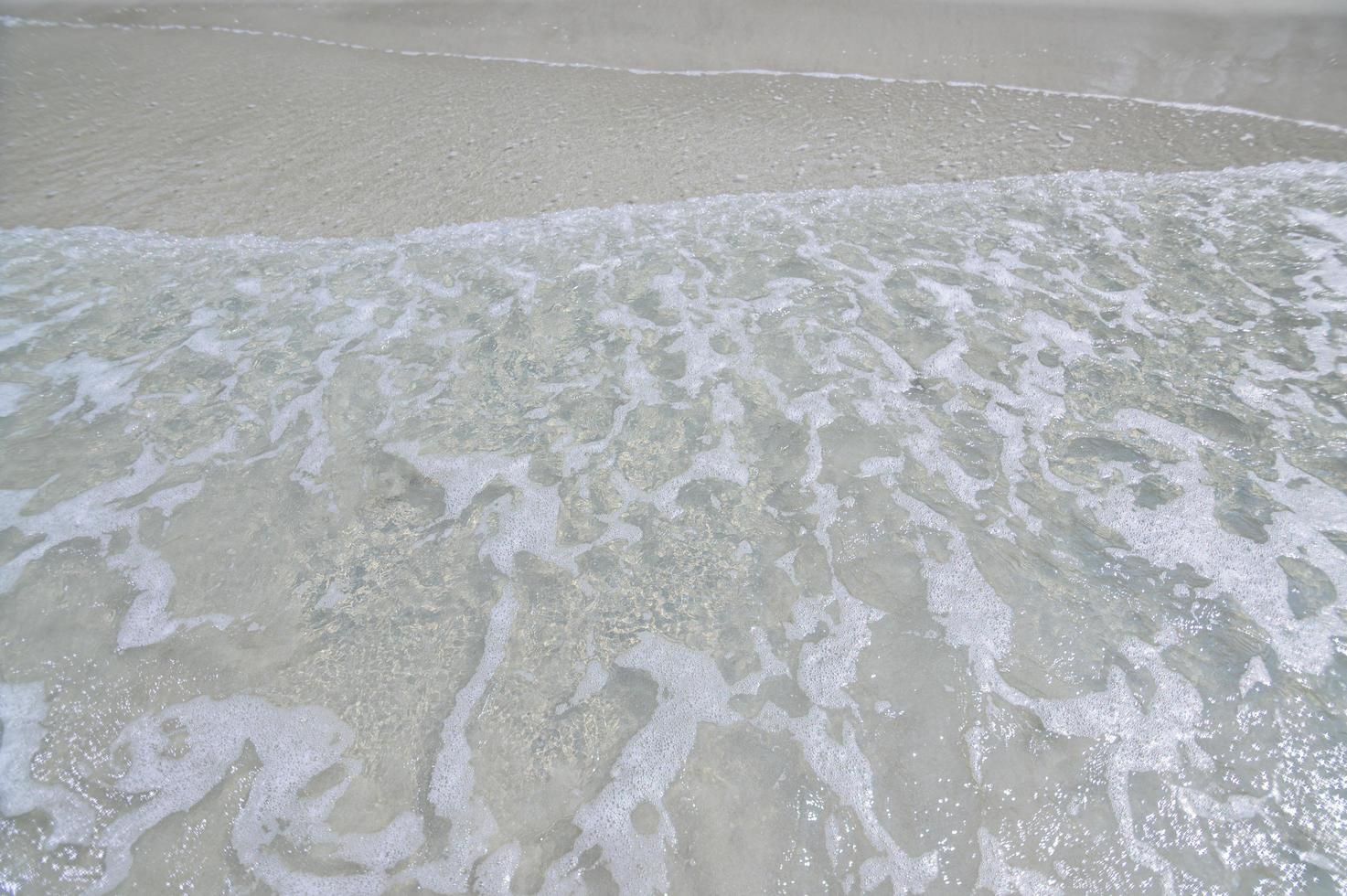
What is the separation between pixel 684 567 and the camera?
190cm

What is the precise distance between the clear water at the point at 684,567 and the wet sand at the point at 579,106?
55cm

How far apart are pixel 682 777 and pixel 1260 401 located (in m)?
1.94

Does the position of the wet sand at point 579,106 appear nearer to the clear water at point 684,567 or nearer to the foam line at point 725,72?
the foam line at point 725,72

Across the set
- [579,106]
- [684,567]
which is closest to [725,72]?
[579,106]

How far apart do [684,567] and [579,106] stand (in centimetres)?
294

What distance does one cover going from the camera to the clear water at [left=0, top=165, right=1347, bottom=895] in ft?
4.81

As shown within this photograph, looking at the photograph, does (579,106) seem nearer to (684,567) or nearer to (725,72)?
(725,72)

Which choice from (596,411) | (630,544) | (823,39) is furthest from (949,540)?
(823,39)

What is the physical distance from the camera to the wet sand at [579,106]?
136 inches

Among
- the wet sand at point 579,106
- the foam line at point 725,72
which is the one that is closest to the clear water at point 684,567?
the wet sand at point 579,106

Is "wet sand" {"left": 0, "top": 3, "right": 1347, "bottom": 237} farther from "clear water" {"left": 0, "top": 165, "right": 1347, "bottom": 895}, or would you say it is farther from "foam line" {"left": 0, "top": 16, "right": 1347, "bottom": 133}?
"clear water" {"left": 0, "top": 165, "right": 1347, "bottom": 895}

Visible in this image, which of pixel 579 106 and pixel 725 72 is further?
pixel 725 72

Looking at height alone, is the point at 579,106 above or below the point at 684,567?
above

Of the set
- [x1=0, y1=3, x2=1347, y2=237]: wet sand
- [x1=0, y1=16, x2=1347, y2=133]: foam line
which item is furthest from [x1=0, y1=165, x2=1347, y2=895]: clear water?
[x1=0, y1=16, x2=1347, y2=133]: foam line
